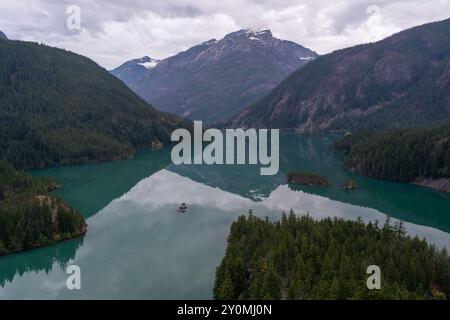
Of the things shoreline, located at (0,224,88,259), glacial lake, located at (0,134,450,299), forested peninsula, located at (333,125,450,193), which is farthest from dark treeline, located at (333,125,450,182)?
shoreline, located at (0,224,88,259)

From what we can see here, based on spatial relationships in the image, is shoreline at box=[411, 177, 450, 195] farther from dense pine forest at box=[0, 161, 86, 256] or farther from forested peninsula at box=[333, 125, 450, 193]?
dense pine forest at box=[0, 161, 86, 256]

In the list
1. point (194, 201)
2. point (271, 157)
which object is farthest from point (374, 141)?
point (194, 201)

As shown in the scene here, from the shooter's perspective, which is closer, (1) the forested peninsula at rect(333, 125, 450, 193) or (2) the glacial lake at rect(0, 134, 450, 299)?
(2) the glacial lake at rect(0, 134, 450, 299)

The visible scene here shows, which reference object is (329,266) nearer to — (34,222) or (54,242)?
(54,242)

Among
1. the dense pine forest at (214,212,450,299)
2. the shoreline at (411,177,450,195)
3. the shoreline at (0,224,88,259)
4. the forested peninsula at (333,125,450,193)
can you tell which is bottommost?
the shoreline at (0,224,88,259)
